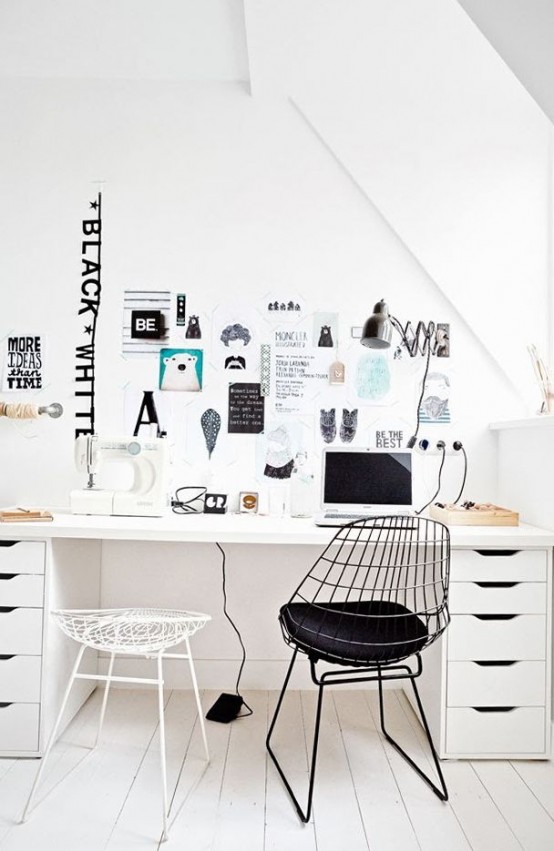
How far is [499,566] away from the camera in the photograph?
1.92 meters

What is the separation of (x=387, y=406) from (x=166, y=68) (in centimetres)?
177

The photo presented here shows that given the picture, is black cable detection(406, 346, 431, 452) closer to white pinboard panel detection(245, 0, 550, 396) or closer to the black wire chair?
white pinboard panel detection(245, 0, 550, 396)

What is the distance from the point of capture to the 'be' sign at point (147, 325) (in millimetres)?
2480

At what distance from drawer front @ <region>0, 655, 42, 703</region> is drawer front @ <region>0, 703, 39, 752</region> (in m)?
0.03

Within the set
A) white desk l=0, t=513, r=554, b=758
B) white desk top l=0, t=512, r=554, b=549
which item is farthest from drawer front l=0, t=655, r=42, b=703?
white desk top l=0, t=512, r=554, b=549

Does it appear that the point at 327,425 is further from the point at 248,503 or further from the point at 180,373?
the point at 180,373

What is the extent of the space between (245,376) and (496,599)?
1335mm

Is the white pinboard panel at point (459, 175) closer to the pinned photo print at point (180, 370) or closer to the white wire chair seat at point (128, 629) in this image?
the pinned photo print at point (180, 370)

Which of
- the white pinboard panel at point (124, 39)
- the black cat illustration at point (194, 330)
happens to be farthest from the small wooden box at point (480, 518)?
the white pinboard panel at point (124, 39)

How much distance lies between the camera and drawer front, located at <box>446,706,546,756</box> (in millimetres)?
1892

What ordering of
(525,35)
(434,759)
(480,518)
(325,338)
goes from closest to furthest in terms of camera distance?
(525,35)
(434,759)
(480,518)
(325,338)

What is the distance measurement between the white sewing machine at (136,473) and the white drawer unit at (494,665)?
3.67 feet

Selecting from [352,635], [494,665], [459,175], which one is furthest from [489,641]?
[459,175]

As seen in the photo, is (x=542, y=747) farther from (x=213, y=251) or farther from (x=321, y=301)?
(x=213, y=251)
